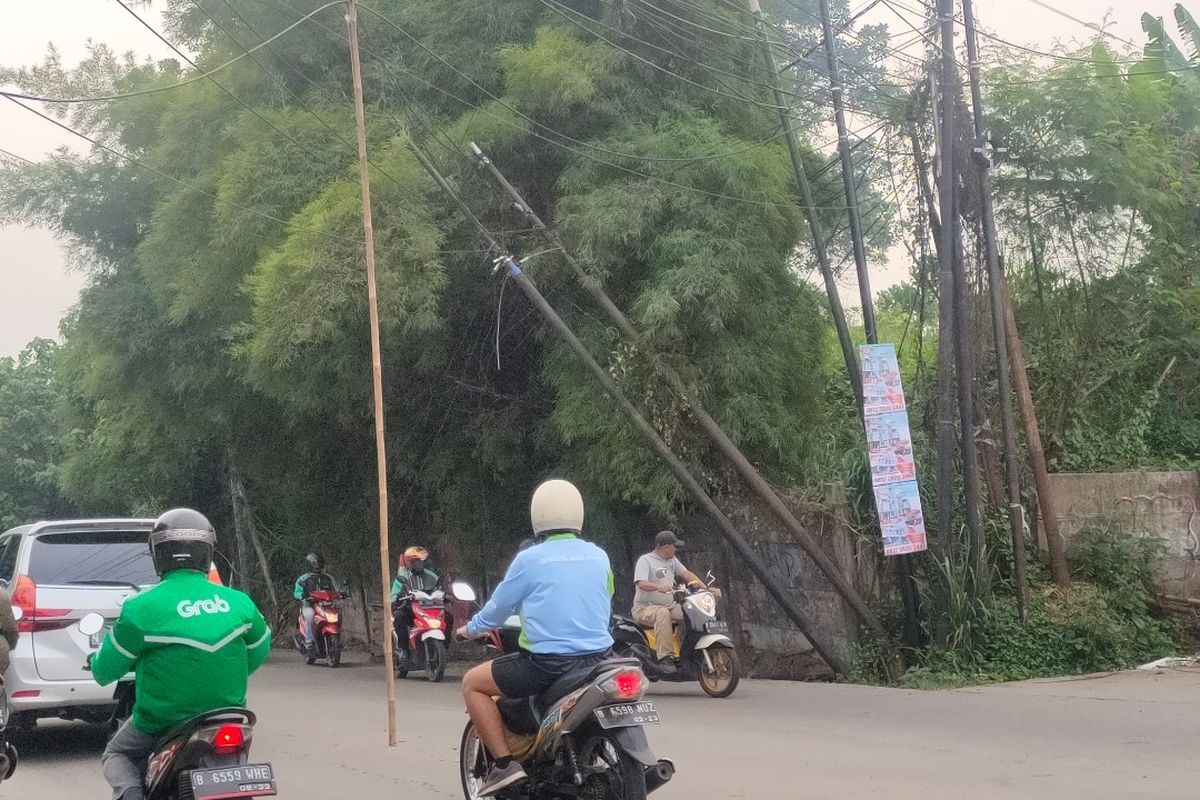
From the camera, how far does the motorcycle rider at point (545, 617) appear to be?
6152mm

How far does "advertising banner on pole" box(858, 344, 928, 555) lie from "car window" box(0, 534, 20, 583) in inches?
303

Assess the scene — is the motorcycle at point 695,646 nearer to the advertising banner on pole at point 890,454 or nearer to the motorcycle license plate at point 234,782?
the advertising banner on pole at point 890,454

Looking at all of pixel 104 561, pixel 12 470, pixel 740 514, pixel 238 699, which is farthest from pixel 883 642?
pixel 12 470

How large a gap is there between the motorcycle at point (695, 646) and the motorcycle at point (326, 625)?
7.64m

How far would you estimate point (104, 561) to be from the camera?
10141 mm

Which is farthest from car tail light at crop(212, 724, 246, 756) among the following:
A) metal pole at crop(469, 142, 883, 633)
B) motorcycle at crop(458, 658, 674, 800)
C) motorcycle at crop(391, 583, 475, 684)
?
motorcycle at crop(391, 583, 475, 684)

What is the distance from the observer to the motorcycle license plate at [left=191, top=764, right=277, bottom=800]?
453 cm

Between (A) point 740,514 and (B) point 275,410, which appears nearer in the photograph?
(A) point 740,514

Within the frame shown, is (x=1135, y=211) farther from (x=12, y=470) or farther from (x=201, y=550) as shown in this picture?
(x=12, y=470)

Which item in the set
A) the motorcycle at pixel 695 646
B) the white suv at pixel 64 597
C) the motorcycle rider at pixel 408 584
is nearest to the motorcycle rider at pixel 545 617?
the white suv at pixel 64 597

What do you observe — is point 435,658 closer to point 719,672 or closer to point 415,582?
point 415,582

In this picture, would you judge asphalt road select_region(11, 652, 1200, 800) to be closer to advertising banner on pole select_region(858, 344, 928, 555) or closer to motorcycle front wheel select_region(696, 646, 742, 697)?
motorcycle front wheel select_region(696, 646, 742, 697)

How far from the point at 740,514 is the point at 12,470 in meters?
37.5

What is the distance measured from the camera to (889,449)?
509 inches
